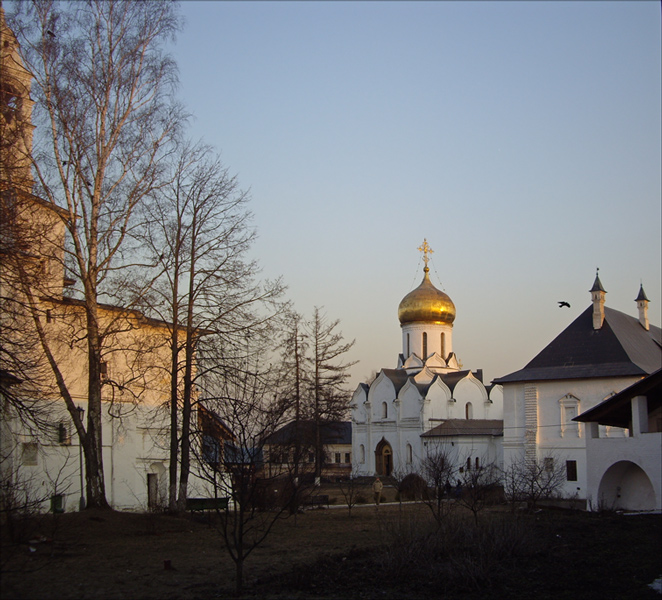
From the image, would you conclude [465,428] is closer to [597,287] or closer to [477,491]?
[597,287]

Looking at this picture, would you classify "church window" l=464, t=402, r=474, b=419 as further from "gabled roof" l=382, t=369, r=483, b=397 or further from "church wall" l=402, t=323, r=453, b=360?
"church wall" l=402, t=323, r=453, b=360

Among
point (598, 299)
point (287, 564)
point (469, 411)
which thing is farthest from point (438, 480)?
point (469, 411)

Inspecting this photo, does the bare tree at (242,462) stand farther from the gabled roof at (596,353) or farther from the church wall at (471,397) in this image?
the church wall at (471,397)

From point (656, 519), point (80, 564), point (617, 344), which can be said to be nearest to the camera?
point (80, 564)

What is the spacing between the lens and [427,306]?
51750mm

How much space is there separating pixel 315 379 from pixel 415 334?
1636cm

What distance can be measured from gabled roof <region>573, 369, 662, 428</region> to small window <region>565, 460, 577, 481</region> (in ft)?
43.0

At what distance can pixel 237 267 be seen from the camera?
766 inches

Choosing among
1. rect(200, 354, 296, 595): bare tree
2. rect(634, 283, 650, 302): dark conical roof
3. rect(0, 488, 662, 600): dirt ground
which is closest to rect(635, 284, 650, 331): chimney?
rect(634, 283, 650, 302): dark conical roof

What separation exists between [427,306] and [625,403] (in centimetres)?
3340

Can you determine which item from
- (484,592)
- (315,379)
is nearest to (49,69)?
(484,592)

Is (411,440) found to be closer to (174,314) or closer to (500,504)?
(500,504)

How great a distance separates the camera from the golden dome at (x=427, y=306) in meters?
51.8

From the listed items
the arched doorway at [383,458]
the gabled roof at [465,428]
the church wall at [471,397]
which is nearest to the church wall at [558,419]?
the gabled roof at [465,428]
